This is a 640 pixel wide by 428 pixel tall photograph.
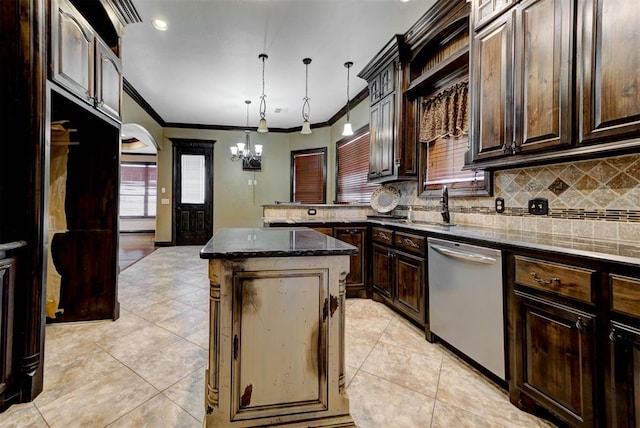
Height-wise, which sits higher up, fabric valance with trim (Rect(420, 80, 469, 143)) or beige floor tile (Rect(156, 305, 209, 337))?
fabric valance with trim (Rect(420, 80, 469, 143))

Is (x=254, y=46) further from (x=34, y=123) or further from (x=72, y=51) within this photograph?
(x=34, y=123)

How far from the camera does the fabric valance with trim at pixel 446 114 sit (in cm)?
A: 268

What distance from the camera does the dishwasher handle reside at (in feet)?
5.61

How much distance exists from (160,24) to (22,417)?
3373mm

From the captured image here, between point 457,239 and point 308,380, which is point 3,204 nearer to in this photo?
point 308,380

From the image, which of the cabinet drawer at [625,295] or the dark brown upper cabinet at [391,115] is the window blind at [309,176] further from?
the cabinet drawer at [625,295]

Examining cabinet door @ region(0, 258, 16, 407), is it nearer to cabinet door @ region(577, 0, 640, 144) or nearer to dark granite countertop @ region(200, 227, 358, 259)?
dark granite countertop @ region(200, 227, 358, 259)

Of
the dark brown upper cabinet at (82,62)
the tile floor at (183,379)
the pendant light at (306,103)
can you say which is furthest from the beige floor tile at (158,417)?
the pendant light at (306,103)

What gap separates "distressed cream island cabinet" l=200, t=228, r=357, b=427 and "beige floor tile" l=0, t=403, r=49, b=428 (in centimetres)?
93

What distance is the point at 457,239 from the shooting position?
196 centimetres

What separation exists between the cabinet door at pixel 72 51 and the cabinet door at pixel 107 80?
3.3 inches

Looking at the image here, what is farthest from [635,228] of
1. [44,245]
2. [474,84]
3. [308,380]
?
[44,245]

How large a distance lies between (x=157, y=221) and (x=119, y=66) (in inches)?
183

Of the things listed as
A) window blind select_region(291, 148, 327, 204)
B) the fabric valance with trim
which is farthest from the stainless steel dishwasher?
window blind select_region(291, 148, 327, 204)
